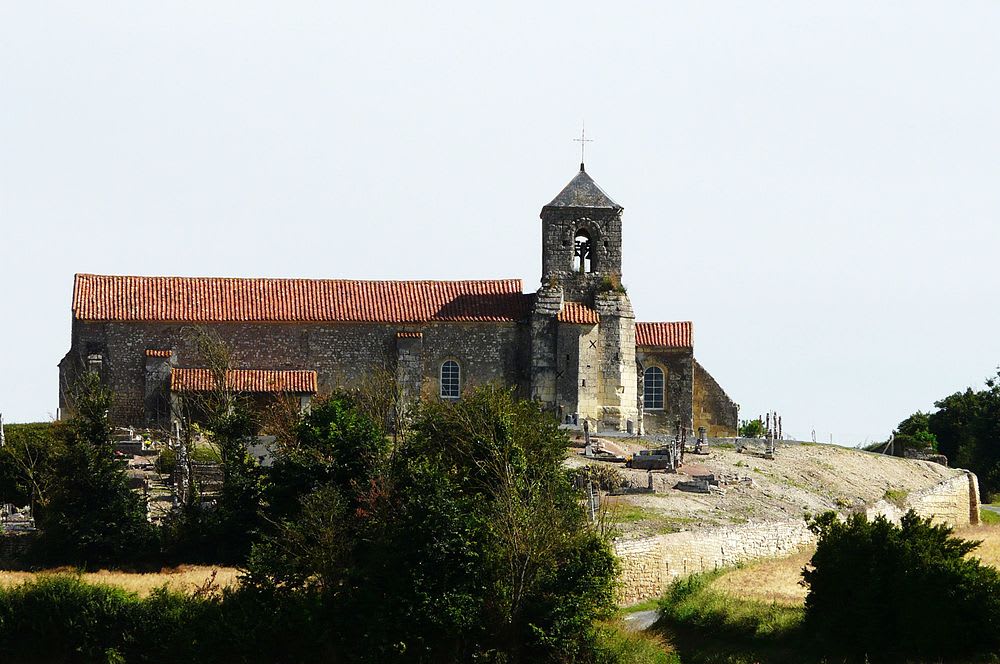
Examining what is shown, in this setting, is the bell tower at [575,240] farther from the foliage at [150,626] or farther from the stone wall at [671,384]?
the foliage at [150,626]

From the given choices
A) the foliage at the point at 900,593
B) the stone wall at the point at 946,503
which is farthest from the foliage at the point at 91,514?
the stone wall at the point at 946,503

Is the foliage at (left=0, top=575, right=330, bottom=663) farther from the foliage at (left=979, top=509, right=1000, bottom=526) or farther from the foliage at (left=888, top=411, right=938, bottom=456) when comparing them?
the foliage at (left=888, top=411, right=938, bottom=456)

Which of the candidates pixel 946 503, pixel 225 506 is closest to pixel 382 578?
pixel 225 506

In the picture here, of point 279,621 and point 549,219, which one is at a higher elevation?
point 549,219

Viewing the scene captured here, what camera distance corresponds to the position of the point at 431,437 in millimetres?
40312

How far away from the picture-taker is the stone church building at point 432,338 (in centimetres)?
5347

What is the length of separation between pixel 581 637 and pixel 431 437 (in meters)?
7.50

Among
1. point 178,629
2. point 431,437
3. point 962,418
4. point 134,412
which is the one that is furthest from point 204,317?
point 962,418

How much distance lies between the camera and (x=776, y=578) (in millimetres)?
39719

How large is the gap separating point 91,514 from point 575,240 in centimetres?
2226

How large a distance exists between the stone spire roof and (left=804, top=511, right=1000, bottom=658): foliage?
72.7 feet

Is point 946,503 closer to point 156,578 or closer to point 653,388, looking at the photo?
point 653,388

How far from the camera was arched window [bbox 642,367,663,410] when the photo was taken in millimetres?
56562

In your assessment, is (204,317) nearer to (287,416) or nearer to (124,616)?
(287,416)
